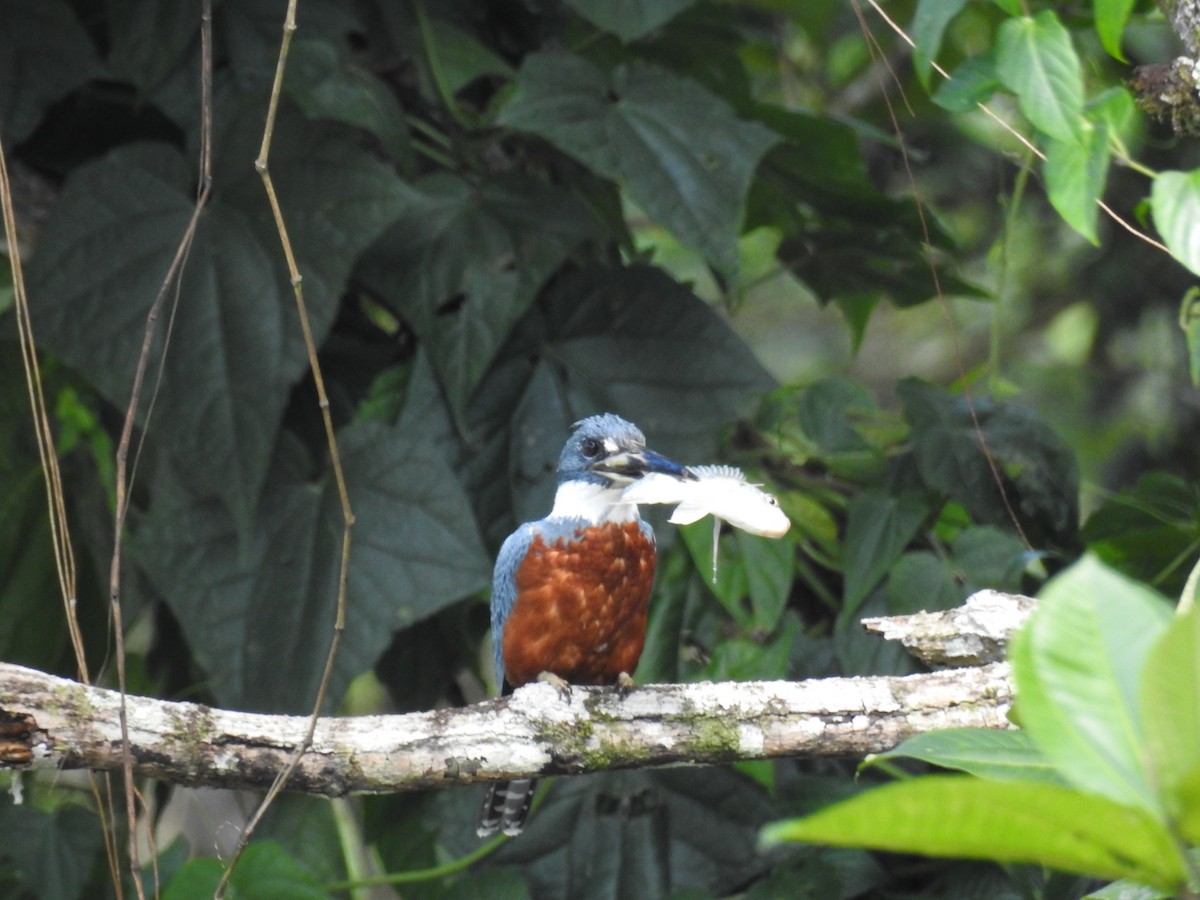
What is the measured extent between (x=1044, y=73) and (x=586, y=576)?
1438 millimetres

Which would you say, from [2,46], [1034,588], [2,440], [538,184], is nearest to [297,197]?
[538,184]

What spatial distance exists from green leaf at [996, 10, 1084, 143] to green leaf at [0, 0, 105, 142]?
237 cm

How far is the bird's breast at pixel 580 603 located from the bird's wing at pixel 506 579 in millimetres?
23

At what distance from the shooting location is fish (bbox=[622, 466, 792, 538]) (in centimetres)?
214

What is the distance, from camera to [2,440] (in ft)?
11.4

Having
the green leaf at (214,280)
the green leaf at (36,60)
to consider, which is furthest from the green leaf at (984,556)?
the green leaf at (36,60)

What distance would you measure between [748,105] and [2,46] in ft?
6.62

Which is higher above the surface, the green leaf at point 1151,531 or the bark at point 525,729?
the bark at point 525,729

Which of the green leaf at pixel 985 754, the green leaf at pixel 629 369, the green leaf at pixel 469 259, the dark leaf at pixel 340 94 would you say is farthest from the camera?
the green leaf at pixel 629 369

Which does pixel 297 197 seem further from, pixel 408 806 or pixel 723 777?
pixel 723 777

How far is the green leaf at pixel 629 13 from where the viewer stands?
3.13m

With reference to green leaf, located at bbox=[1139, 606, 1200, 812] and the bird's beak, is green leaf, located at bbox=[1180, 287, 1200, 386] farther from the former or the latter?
green leaf, located at bbox=[1139, 606, 1200, 812]

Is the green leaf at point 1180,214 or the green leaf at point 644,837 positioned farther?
the green leaf at point 644,837

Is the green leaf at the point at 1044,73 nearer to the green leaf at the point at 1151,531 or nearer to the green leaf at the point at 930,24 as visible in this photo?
the green leaf at the point at 930,24
